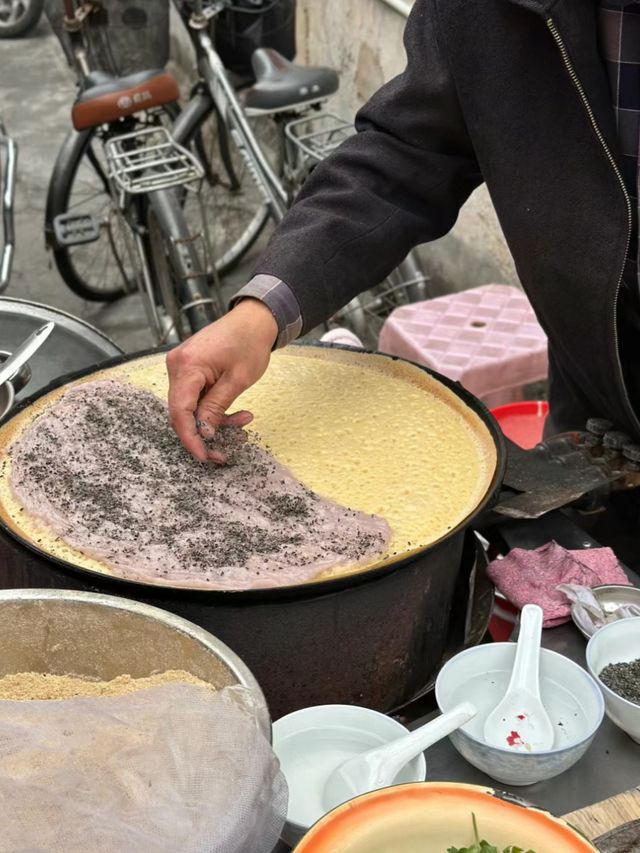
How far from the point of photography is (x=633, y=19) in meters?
1.71

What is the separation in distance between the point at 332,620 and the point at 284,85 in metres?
4.12

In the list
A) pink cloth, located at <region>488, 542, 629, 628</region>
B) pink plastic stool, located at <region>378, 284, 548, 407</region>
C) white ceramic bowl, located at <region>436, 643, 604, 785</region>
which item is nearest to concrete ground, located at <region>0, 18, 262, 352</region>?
pink plastic stool, located at <region>378, 284, 548, 407</region>

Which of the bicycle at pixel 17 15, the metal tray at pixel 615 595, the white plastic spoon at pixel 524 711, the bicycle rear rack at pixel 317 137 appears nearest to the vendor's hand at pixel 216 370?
the white plastic spoon at pixel 524 711

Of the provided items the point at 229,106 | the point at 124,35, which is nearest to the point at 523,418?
the point at 229,106

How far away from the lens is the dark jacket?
1787 mm

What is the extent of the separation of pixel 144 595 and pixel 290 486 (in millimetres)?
421

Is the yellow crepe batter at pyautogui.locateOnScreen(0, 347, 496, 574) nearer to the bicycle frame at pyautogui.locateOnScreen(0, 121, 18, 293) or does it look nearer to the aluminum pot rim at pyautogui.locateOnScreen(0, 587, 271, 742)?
the aluminum pot rim at pyautogui.locateOnScreen(0, 587, 271, 742)

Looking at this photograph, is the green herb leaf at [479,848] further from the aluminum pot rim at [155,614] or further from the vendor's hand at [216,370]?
the vendor's hand at [216,370]

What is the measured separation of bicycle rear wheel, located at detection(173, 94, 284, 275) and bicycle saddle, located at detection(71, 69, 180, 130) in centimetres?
164

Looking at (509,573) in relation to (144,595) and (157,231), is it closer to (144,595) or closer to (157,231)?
(144,595)

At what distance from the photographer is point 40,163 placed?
28.0 ft

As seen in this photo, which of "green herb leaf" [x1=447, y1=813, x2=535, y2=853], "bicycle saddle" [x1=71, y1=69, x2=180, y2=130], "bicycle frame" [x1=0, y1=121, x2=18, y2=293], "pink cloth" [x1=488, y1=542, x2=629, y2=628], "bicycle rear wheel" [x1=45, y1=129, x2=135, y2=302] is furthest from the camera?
"bicycle rear wheel" [x1=45, y1=129, x2=135, y2=302]

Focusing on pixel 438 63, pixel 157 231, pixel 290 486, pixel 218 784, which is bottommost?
pixel 157 231

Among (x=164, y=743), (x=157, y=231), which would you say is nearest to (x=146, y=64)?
(x=157, y=231)
